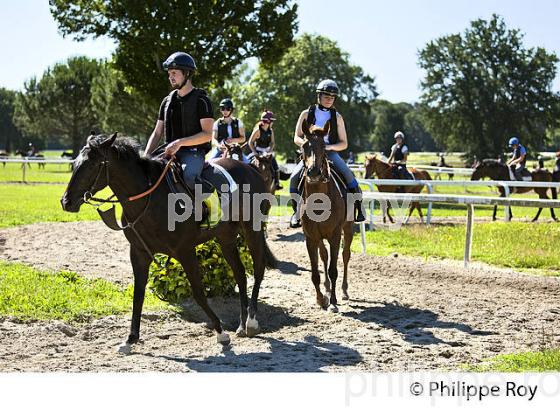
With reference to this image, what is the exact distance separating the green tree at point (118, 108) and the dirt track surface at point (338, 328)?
1690 inches

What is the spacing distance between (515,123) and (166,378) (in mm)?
64113

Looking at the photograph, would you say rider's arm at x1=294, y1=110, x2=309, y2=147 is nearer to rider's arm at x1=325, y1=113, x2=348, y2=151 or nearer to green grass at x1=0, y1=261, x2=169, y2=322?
rider's arm at x1=325, y1=113, x2=348, y2=151

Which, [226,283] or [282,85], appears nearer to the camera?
[226,283]

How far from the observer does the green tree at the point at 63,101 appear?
78375 millimetres

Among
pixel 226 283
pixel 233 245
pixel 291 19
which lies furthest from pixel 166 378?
pixel 291 19

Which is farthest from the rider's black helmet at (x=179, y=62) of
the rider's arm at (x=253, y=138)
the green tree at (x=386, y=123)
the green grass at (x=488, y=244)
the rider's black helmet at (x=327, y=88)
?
the green tree at (x=386, y=123)

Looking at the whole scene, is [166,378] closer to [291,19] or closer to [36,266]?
[36,266]

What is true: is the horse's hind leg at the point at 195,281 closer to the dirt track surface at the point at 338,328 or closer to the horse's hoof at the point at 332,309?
the dirt track surface at the point at 338,328

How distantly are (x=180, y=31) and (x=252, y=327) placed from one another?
2375 centimetres

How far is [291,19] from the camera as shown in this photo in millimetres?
32000

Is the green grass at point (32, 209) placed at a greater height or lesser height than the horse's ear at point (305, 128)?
lesser

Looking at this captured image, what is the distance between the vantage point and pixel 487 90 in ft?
222

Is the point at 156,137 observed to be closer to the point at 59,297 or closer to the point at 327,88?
the point at 59,297

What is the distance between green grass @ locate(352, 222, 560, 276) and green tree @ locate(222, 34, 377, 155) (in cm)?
4884
